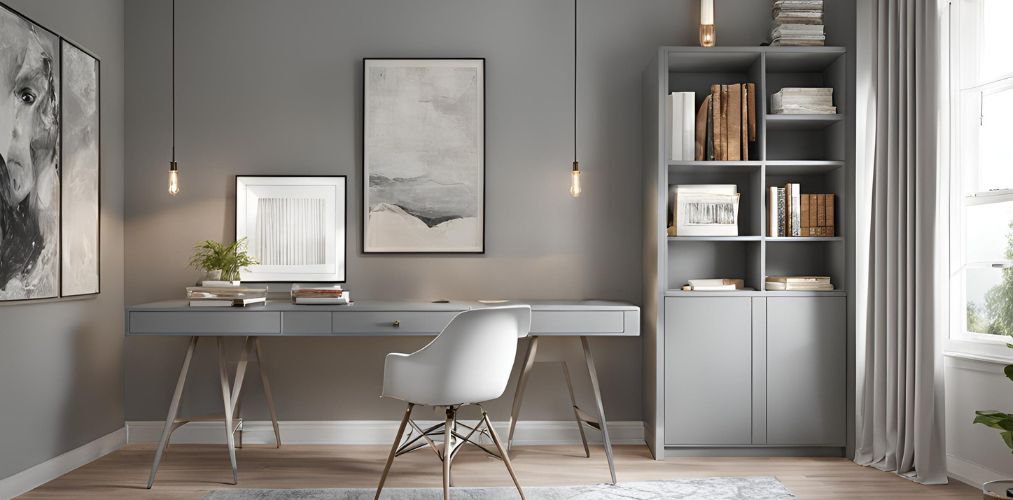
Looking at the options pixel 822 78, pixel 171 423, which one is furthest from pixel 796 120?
pixel 171 423

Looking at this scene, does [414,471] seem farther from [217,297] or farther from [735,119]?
[735,119]

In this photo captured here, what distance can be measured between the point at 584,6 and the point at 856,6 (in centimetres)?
143

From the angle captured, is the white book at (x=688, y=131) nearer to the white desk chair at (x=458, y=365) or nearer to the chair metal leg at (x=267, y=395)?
the white desk chair at (x=458, y=365)

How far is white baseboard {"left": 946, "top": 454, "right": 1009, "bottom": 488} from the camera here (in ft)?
10.1

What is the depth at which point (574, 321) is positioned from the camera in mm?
3430

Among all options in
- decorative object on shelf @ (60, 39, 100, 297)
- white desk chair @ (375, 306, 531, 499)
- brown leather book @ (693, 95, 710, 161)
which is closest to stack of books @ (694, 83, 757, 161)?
brown leather book @ (693, 95, 710, 161)

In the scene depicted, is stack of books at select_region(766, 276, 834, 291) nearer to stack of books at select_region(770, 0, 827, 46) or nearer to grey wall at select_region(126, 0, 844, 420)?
→ grey wall at select_region(126, 0, 844, 420)

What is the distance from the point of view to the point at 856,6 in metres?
3.70

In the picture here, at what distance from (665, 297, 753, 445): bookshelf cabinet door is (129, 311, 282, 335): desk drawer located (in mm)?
1991

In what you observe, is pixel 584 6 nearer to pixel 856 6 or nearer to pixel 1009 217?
pixel 856 6

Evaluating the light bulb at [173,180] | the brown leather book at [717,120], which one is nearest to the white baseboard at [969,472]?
the brown leather book at [717,120]

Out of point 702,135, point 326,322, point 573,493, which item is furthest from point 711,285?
point 326,322

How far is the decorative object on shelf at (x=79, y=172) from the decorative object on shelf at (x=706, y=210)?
3034mm

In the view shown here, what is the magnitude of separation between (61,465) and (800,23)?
171 inches
